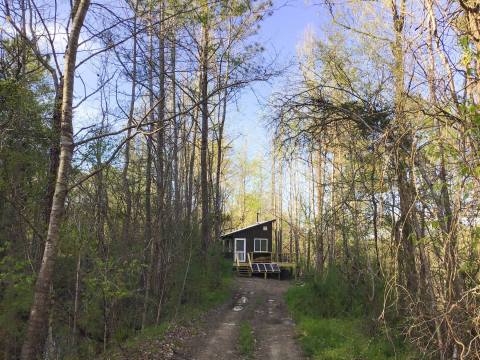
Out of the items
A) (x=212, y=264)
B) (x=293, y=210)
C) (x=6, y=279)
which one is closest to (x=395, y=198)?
(x=6, y=279)

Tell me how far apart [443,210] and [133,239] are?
28.2 ft

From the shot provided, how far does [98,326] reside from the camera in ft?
32.3

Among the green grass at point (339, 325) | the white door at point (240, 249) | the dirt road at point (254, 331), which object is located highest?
the white door at point (240, 249)

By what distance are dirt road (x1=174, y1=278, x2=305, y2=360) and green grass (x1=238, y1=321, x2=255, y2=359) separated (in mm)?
100

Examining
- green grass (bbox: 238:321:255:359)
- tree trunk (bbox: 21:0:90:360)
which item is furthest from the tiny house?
tree trunk (bbox: 21:0:90:360)

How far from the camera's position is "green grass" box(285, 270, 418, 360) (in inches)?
296

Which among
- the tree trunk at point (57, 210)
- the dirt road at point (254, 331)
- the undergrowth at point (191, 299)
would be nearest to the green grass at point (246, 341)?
the dirt road at point (254, 331)

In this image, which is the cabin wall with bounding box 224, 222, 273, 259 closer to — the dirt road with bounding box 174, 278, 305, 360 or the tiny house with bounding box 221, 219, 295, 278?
the tiny house with bounding box 221, 219, 295, 278

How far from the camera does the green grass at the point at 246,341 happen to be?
342 inches

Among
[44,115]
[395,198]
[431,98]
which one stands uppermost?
[44,115]

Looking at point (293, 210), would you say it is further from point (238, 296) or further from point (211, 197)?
point (238, 296)

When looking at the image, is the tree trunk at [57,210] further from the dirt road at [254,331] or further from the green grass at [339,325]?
the green grass at [339,325]

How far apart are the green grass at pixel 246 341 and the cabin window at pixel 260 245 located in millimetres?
21130

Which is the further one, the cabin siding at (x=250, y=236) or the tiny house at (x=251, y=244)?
the cabin siding at (x=250, y=236)
